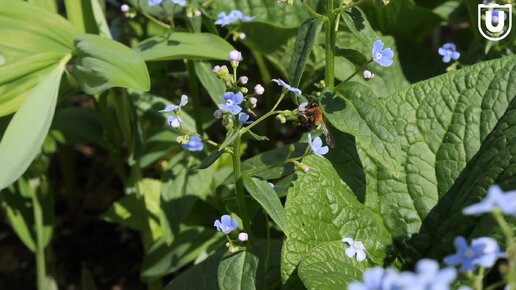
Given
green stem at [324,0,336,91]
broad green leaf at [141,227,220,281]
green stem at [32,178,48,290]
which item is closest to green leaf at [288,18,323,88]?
green stem at [324,0,336,91]

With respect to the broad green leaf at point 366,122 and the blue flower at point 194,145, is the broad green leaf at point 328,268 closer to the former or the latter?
the broad green leaf at point 366,122

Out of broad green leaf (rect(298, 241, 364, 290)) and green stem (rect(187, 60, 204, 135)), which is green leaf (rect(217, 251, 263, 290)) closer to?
broad green leaf (rect(298, 241, 364, 290))

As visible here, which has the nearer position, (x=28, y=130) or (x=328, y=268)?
(x=328, y=268)

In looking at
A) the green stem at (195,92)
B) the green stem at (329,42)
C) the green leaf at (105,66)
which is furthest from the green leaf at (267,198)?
the green stem at (195,92)

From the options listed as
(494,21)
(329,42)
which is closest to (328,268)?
(329,42)

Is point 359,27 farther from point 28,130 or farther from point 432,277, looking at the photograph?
point 432,277

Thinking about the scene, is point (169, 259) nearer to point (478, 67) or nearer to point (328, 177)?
point (328, 177)
